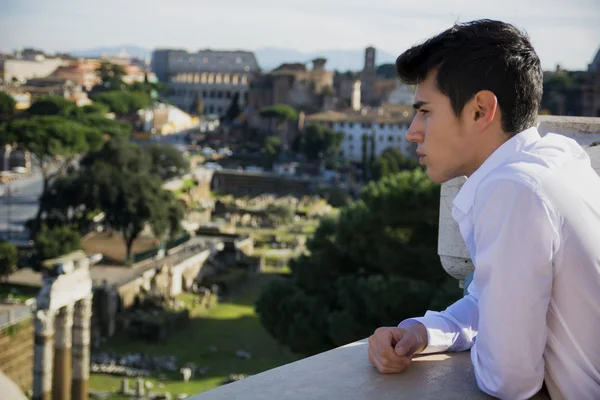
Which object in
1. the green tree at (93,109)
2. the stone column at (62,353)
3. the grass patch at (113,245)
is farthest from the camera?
the green tree at (93,109)

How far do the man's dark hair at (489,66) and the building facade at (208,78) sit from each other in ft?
156

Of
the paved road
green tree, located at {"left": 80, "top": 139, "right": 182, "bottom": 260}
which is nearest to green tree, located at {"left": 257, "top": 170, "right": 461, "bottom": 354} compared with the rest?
green tree, located at {"left": 80, "top": 139, "right": 182, "bottom": 260}

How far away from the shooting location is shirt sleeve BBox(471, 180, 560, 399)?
3.90 ft

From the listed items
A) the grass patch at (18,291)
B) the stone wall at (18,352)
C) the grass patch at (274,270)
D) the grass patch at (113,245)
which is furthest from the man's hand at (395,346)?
the grass patch at (274,270)

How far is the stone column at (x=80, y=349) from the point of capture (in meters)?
8.20

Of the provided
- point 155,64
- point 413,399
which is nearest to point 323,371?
point 413,399

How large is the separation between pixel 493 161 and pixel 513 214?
0.52 feet

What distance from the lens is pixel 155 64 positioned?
63812 mm

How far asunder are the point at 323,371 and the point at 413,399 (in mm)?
181

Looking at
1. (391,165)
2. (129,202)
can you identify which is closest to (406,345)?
(129,202)

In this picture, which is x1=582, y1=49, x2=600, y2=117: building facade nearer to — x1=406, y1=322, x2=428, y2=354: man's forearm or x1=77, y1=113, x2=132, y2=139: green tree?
x1=77, y1=113, x2=132, y2=139: green tree

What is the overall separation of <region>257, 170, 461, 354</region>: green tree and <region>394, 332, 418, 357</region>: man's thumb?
6948mm

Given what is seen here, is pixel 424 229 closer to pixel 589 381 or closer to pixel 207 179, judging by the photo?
pixel 589 381

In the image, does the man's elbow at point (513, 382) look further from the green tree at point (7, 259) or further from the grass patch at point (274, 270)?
the grass patch at point (274, 270)
